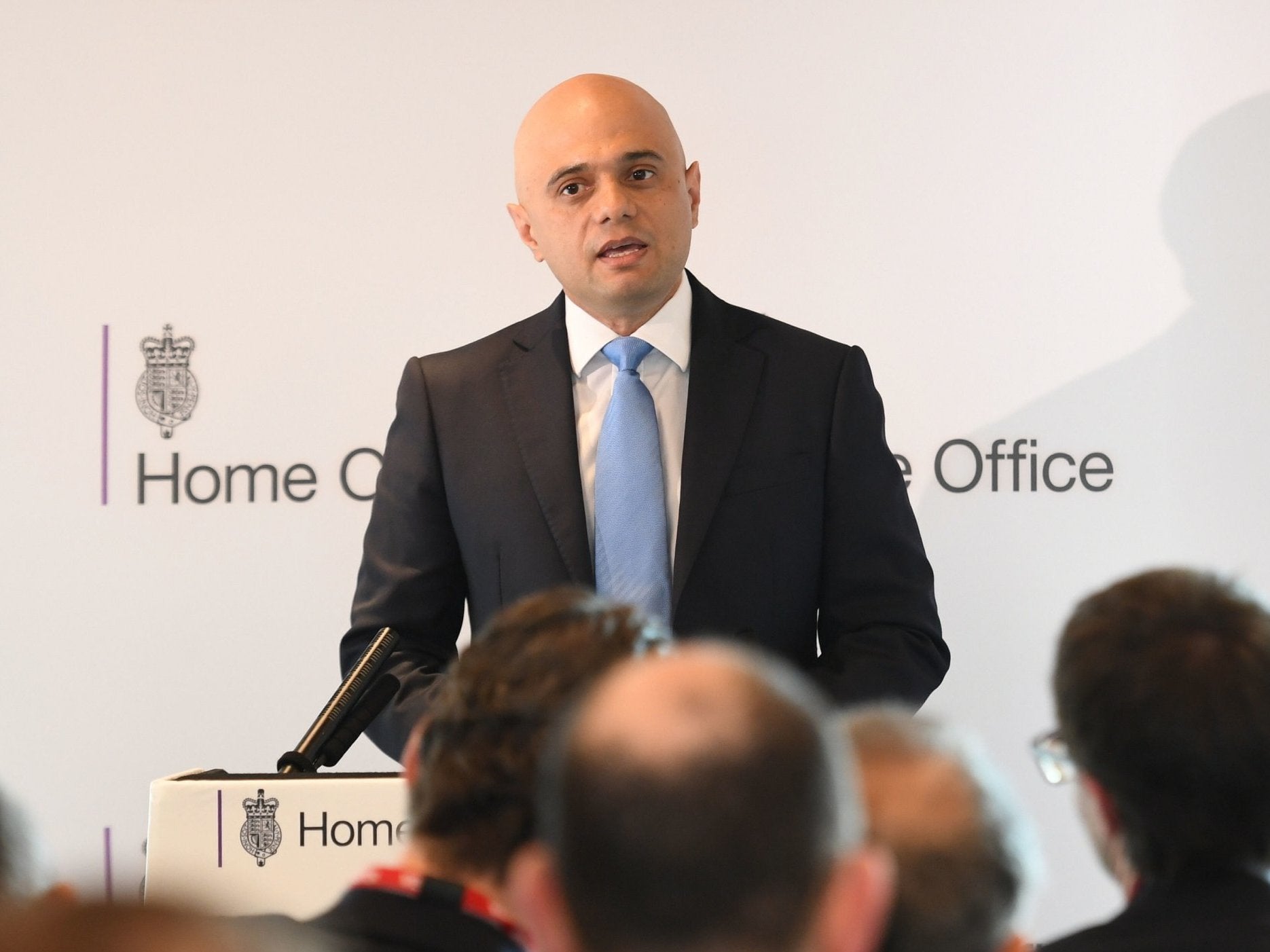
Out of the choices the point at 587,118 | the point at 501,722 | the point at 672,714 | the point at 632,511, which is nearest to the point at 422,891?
the point at 501,722

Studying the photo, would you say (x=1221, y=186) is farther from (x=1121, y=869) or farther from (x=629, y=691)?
(x=629, y=691)

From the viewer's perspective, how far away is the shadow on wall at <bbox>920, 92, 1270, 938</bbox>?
147 inches

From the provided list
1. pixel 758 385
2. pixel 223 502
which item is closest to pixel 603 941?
pixel 758 385

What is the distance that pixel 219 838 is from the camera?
203 centimetres

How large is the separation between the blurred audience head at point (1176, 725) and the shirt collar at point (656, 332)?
124 centimetres

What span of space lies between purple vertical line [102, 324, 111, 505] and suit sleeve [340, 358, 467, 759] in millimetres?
1257

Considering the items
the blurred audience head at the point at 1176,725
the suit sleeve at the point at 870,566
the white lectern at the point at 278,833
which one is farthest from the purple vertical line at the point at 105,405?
the blurred audience head at the point at 1176,725

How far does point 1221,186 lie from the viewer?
3828 mm

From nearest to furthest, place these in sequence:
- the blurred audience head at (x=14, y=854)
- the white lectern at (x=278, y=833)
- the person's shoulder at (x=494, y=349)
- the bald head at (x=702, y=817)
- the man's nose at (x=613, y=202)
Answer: the bald head at (x=702, y=817) < the blurred audience head at (x=14, y=854) < the white lectern at (x=278, y=833) < the man's nose at (x=613, y=202) < the person's shoulder at (x=494, y=349)

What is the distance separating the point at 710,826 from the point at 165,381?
9.86 ft

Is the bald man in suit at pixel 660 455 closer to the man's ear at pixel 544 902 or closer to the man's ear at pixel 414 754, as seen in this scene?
the man's ear at pixel 414 754

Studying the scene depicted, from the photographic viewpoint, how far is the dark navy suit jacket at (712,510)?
247cm

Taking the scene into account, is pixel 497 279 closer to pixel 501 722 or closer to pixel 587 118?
pixel 587 118

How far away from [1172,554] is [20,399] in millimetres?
2714
